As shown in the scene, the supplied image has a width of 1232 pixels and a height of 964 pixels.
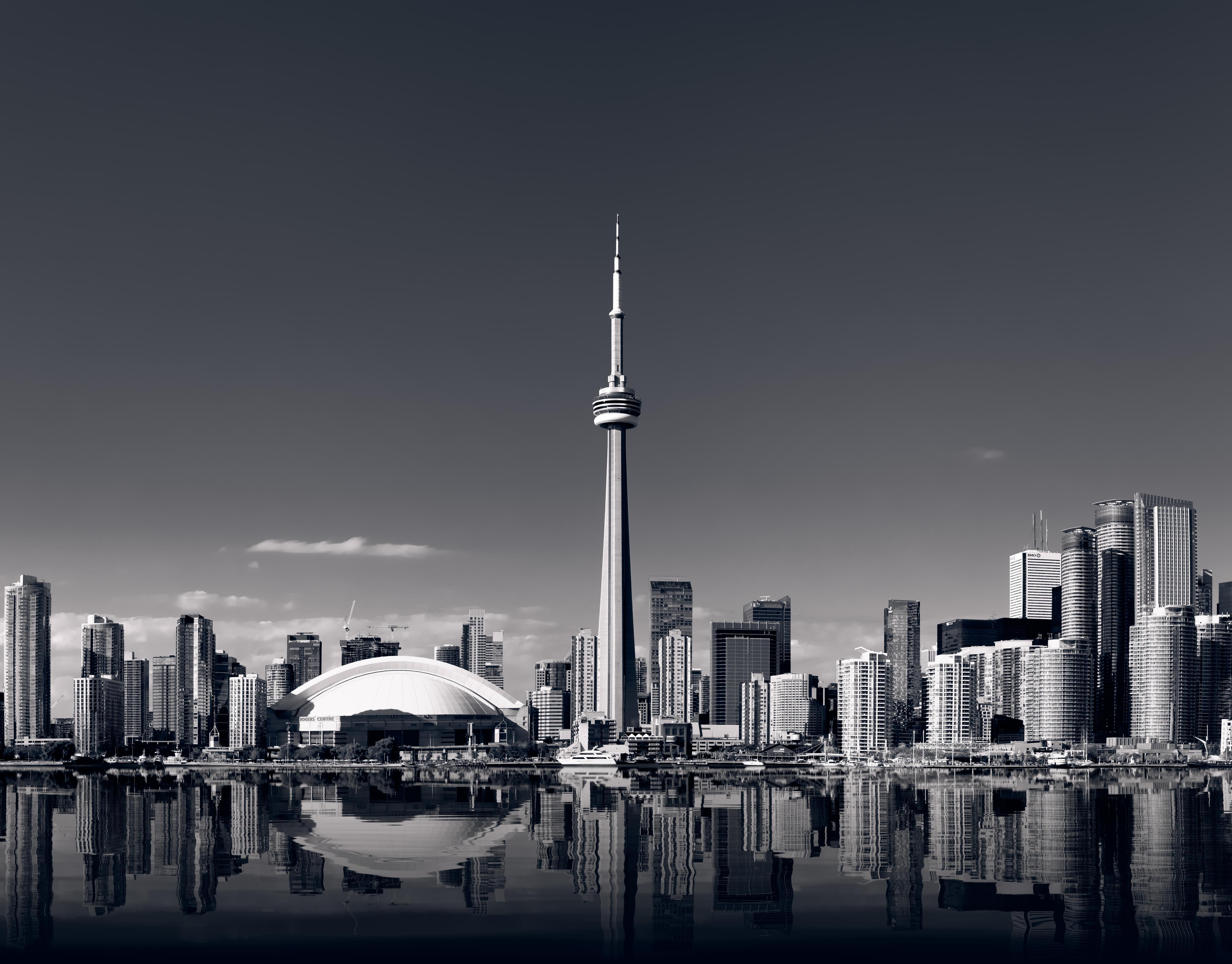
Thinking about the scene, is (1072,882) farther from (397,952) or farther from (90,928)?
(90,928)

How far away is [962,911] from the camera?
55562mm

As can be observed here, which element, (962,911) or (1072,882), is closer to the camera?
(962,911)

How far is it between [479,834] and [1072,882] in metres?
42.0

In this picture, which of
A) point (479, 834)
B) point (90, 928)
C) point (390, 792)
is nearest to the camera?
point (90, 928)

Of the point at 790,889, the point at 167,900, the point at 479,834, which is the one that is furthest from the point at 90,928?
the point at 479,834

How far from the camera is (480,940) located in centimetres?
4888

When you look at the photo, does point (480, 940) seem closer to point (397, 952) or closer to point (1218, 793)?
point (397, 952)

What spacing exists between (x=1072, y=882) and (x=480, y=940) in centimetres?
3128

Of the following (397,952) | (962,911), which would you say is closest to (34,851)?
(397,952)

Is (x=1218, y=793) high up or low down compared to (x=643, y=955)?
down

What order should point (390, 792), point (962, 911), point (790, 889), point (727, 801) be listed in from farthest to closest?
point (390, 792), point (727, 801), point (790, 889), point (962, 911)

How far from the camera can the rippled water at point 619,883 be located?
162ft

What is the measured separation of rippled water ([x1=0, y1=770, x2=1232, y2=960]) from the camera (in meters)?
49.3

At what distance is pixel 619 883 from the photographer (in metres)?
64.0
